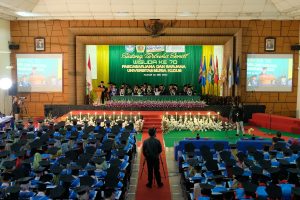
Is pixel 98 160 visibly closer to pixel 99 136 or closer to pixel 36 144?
pixel 36 144

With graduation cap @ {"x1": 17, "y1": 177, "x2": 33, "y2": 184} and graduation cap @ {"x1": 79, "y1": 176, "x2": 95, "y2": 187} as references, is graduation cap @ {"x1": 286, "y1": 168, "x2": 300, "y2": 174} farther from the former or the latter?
graduation cap @ {"x1": 17, "y1": 177, "x2": 33, "y2": 184}

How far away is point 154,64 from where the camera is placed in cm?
3216

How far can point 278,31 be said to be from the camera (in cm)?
2588

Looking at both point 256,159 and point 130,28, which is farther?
point 130,28

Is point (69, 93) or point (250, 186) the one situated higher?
point (69, 93)

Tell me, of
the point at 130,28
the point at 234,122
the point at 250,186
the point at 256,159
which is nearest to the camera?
the point at 250,186

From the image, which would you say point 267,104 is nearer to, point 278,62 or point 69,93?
point 278,62

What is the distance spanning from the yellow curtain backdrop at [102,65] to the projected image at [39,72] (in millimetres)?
6016

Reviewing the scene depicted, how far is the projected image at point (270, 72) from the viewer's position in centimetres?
2612

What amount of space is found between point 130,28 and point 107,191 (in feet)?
58.9

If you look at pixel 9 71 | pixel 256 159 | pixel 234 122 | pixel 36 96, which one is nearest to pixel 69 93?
pixel 36 96

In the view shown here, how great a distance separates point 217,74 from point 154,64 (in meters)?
6.18

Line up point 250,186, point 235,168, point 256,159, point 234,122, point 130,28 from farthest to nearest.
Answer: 1. point 130,28
2. point 234,122
3. point 256,159
4. point 235,168
5. point 250,186

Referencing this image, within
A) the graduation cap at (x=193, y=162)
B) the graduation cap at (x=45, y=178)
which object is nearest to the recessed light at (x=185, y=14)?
the graduation cap at (x=193, y=162)
